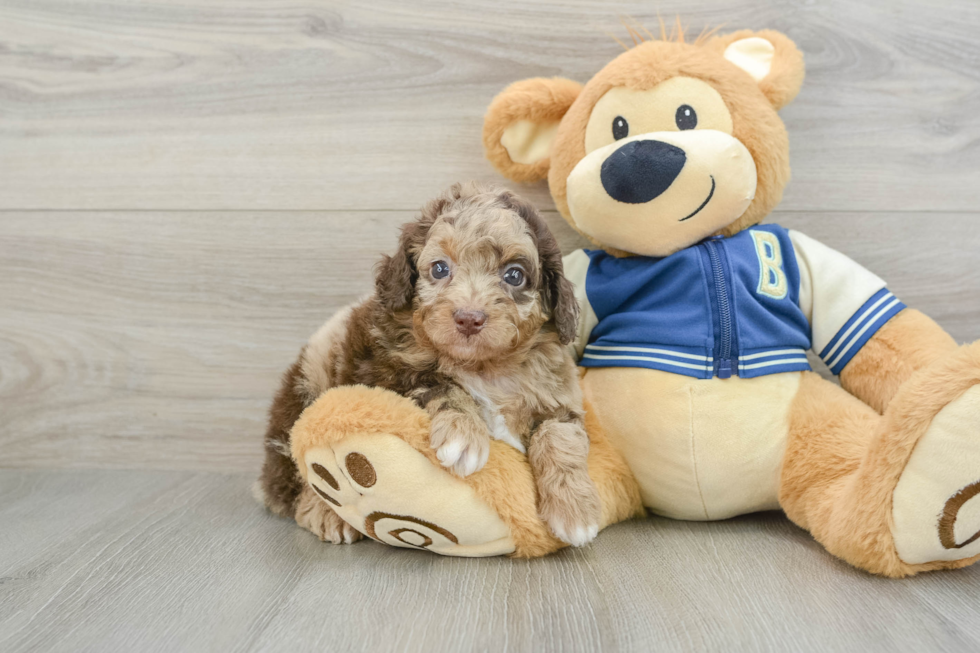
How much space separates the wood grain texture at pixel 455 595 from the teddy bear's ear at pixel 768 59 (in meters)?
0.94

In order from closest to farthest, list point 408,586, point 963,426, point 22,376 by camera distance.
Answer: point 963,426 → point 408,586 → point 22,376

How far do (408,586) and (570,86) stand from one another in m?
1.12

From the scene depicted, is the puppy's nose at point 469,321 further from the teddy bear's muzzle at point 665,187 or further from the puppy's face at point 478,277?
the teddy bear's muzzle at point 665,187

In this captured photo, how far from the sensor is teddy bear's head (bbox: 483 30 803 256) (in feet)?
4.22

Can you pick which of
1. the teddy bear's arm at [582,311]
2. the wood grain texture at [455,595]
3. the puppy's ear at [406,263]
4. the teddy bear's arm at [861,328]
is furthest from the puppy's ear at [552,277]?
the teddy bear's arm at [861,328]

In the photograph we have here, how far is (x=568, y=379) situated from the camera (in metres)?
1.29

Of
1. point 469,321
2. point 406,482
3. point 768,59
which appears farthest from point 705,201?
point 406,482

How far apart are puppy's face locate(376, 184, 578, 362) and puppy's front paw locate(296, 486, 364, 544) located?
45 cm

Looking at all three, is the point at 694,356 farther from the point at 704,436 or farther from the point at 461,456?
the point at 461,456

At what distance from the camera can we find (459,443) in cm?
111

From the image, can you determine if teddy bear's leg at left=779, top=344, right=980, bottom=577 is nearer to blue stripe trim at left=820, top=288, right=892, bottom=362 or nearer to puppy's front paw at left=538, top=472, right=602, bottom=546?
blue stripe trim at left=820, top=288, right=892, bottom=362

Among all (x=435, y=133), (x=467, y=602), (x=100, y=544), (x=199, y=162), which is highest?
(x=435, y=133)

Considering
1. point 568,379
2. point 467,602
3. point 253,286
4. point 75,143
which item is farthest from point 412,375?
point 75,143

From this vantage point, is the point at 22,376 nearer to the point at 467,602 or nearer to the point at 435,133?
the point at 435,133
